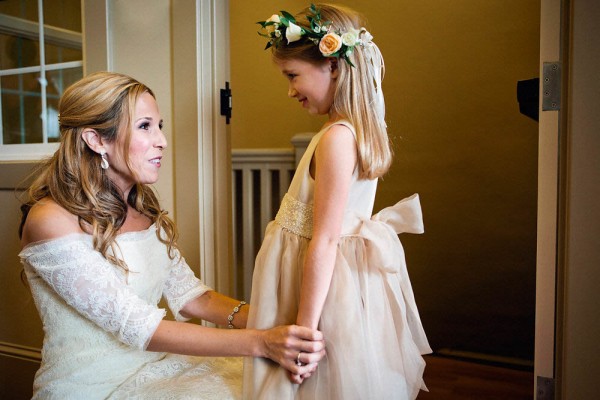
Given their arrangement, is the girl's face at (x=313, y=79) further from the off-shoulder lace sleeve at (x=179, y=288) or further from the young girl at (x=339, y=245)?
the off-shoulder lace sleeve at (x=179, y=288)

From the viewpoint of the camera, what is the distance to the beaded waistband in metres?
1.43

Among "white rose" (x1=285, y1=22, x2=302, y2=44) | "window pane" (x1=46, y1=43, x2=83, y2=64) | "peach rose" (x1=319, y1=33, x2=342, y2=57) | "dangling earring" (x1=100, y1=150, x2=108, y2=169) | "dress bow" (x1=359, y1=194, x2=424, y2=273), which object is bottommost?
"dress bow" (x1=359, y1=194, x2=424, y2=273)

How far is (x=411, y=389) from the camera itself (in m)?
1.46

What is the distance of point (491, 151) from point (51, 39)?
8.64ft

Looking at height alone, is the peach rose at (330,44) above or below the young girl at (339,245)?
above

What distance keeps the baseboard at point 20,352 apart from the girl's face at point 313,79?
1.83m

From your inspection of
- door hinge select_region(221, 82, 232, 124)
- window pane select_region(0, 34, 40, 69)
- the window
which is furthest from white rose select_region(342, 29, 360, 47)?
window pane select_region(0, 34, 40, 69)

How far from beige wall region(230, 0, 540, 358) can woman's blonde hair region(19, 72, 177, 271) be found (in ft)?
8.41

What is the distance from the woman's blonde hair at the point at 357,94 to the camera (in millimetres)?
1395

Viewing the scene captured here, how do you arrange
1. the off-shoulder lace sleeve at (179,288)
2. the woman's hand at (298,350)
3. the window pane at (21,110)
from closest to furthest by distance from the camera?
the woman's hand at (298,350), the off-shoulder lace sleeve at (179,288), the window pane at (21,110)

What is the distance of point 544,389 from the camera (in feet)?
5.41

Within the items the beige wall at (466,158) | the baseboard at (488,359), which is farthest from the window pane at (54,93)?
the baseboard at (488,359)

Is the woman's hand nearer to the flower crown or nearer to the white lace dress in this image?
the white lace dress

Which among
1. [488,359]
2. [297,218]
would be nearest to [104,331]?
[297,218]
